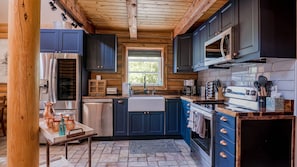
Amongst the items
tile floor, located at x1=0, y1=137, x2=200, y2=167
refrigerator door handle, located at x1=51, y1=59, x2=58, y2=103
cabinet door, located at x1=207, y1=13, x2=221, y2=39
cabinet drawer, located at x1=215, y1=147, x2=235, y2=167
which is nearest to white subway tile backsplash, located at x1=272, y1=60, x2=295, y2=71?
cabinet door, located at x1=207, y1=13, x2=221, y2=39

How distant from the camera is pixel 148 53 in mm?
4820

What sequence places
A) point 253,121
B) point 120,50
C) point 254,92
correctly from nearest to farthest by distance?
point 253,121 < point 254,92 < point 120,50

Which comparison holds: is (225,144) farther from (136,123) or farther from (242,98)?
(136,123)

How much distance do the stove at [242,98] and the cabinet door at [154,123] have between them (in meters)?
1.40

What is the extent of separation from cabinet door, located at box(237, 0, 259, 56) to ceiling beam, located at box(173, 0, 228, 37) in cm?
42

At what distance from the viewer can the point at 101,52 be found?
14.0 ft

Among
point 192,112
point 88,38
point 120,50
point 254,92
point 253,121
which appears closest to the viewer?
point 253,121

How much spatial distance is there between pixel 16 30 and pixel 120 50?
3262mm

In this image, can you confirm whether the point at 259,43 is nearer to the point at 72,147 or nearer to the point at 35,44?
the point at 35,44

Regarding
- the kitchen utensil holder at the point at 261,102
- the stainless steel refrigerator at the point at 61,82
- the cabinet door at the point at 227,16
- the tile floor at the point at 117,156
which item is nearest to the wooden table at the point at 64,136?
the tile floor at the point at 117,156

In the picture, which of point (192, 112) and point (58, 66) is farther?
point (58, 66)

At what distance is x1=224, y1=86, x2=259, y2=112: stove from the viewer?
2.28m

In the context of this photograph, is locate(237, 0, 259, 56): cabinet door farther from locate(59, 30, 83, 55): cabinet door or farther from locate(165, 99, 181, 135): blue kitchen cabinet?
locate(59, 30, 83, 55): cabinet door

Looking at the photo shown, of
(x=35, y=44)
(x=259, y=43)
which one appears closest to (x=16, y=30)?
(x=35, y=44)
